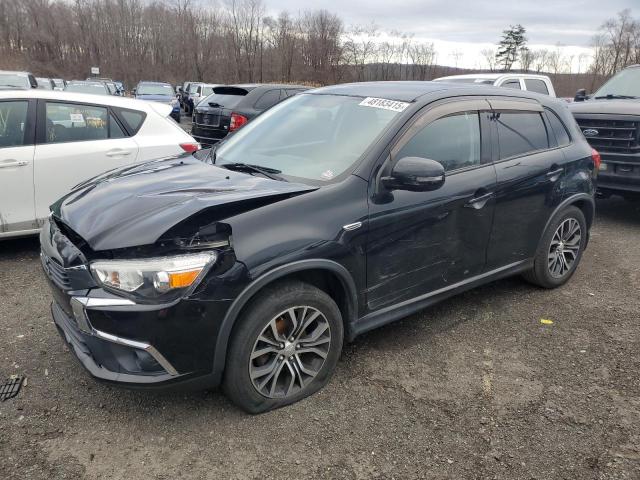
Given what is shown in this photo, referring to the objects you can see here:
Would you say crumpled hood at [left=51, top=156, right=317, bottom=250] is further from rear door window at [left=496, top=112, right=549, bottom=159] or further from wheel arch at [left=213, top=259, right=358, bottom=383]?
rear door window at [left=496, top=112, right=549, bottom=159]

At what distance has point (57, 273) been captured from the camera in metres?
2.72

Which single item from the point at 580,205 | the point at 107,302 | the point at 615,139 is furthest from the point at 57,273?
the point at 615,139

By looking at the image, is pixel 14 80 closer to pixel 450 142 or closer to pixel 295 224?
pixel 450 142

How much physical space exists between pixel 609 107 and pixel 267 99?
21.2 ft

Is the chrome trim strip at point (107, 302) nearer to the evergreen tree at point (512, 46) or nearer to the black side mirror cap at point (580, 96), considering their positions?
the black side mirror cap at point (580, 96)

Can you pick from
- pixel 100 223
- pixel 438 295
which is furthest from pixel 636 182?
pixel 100 223

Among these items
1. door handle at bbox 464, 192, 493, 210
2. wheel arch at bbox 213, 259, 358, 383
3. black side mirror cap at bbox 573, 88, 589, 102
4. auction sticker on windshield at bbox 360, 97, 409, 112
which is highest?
black side mirror cap at bbox 573, 88, 589, 102

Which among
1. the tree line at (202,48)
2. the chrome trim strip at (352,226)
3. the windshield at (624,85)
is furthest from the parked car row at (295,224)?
the tree line at (202,48)

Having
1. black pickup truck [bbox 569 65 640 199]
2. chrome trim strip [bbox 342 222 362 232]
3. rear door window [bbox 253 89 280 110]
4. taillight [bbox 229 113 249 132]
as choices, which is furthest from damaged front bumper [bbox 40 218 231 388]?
rear door window [bbox 253 89 280 110]

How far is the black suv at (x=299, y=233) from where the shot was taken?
2.45 m

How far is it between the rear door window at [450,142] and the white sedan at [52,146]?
3.29 meters

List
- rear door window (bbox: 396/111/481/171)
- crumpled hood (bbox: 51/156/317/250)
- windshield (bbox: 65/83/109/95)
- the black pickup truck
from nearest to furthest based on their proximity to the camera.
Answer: crumpled hood (bbox: 51/156/317/250) → rear door window (bbox: 396/111/481/171) → the black pickup truck → windshield (bbox: 65/83/109/95)

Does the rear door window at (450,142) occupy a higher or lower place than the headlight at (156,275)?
higher

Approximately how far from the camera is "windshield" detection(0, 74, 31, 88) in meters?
13.3
